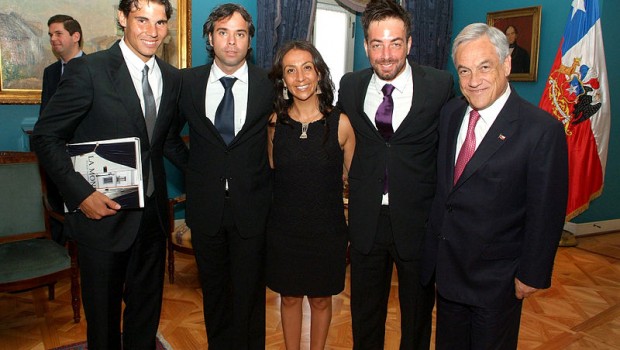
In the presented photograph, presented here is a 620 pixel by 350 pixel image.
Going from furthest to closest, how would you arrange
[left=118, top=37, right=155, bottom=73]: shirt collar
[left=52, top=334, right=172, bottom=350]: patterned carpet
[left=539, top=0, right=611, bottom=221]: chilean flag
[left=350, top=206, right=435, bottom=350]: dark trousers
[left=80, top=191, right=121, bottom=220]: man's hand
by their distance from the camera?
1. [left=539, top=0, right=611, bottom=221]: chilean flag
2. [left=52, top=334, right=172, bottom=350]: patterned carpet
3. [left=350, top=206, right=435, bottom=350]: dark trousers
4. [left=118, top=37, right=155, bottom=73]: shirt collar
5. [left=80, top=191, right=121, bottom=220]: man's hand

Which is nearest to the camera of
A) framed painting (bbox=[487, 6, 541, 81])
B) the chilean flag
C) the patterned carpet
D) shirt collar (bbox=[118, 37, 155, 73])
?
shirt collar (bbox=[118, 37, 155, 73])

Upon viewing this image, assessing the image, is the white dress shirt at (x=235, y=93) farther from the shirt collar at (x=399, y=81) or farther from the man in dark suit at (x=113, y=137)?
the shirt collar at (x=399, y=81)

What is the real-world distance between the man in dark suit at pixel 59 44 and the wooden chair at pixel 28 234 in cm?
76

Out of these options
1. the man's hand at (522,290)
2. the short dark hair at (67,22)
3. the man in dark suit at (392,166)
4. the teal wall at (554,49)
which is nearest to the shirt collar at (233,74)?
the man in dark suit at (392,166)

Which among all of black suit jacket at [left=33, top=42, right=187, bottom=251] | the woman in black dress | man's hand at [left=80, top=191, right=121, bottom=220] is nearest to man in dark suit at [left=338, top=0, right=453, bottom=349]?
the woman in black dress

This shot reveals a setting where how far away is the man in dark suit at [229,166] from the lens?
2213 mm

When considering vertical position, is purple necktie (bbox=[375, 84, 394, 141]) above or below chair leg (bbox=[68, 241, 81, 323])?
above

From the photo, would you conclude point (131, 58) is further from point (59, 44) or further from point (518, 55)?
point (518, 55)

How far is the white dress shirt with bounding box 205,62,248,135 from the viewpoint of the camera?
2248 mm

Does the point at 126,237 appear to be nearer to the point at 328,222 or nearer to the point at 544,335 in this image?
the point at 328,222

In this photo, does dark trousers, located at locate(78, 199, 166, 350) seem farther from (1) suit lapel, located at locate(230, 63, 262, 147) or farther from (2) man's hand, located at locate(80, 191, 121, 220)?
(1) suit lapel, located at locate(230, 63, 262, 147)

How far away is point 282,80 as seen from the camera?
2311 mm

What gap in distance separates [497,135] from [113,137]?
4.81 feet

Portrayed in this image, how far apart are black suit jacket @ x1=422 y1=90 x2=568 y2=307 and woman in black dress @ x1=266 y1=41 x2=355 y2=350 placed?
56cm
